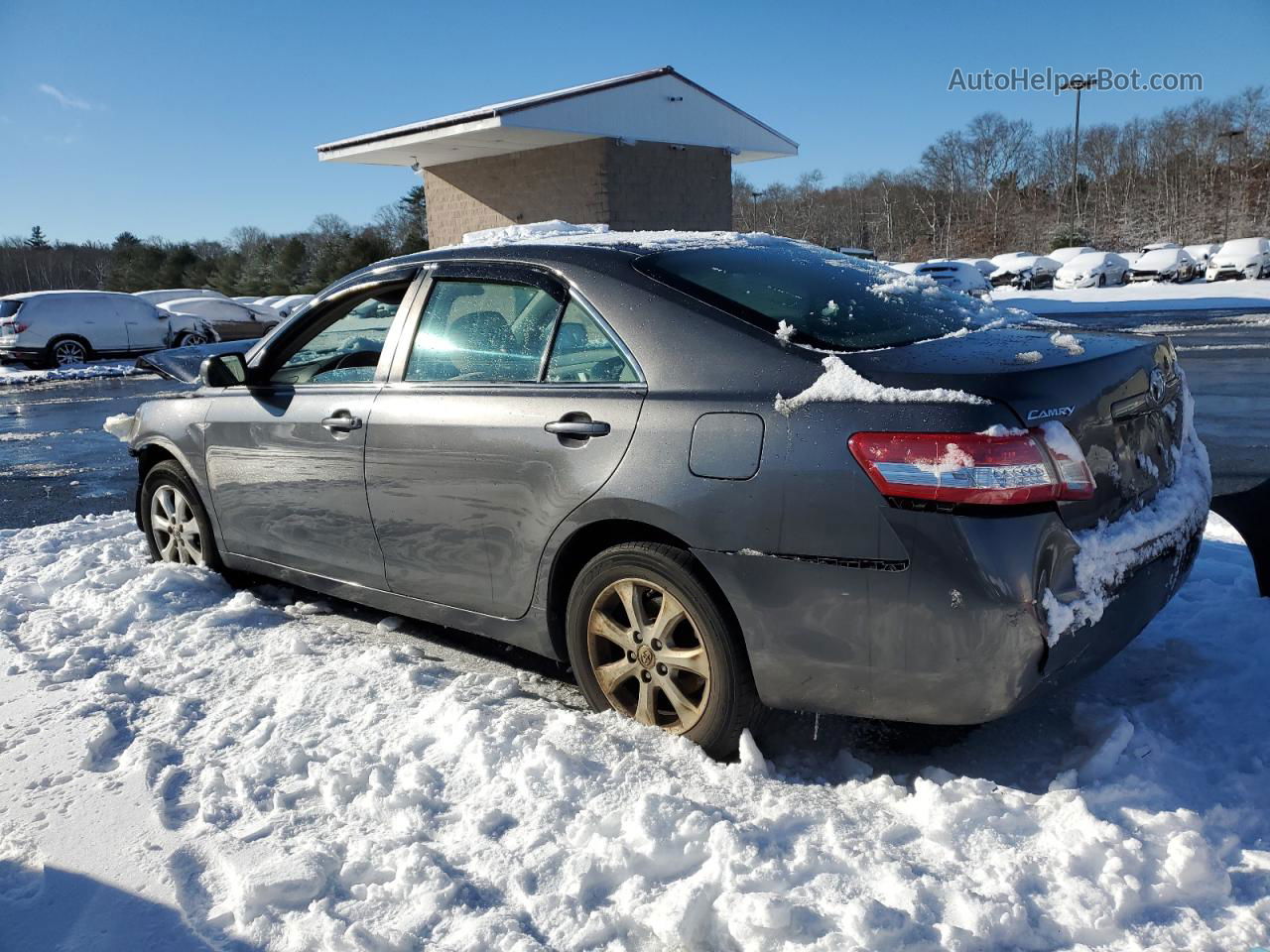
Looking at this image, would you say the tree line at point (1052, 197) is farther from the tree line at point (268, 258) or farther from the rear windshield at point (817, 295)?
Answer: the rear windshield at point (817, 295)

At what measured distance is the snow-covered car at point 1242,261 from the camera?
34.0 metres

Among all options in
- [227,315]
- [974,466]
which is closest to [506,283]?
[974,466]

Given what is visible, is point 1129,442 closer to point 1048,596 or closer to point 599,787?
point 1048,596

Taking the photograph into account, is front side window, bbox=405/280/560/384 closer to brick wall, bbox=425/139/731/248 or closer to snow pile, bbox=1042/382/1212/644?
snow pile, bbox=1042/382/1212/644

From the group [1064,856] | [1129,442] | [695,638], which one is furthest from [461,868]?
[1129,442]

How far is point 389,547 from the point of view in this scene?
3748 millimetres

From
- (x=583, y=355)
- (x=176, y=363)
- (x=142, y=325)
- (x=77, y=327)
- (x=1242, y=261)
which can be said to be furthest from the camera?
(x=1242, y=261)

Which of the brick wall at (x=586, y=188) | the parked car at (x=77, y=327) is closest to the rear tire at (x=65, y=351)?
the parked car at (x=77, y=327)

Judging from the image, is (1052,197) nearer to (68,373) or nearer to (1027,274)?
(1027,274)

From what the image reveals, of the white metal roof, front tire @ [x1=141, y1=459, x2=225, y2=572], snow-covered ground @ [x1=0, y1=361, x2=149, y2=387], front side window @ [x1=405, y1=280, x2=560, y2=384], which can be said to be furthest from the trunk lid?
snow-covered ground @ [x1=0, y1=361, x2=149, y2=387]

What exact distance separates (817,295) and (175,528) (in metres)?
3.51

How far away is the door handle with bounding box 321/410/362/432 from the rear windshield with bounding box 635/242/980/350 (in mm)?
1294

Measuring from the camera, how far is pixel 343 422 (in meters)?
3.81

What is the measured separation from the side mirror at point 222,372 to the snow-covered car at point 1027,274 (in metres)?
41.3
